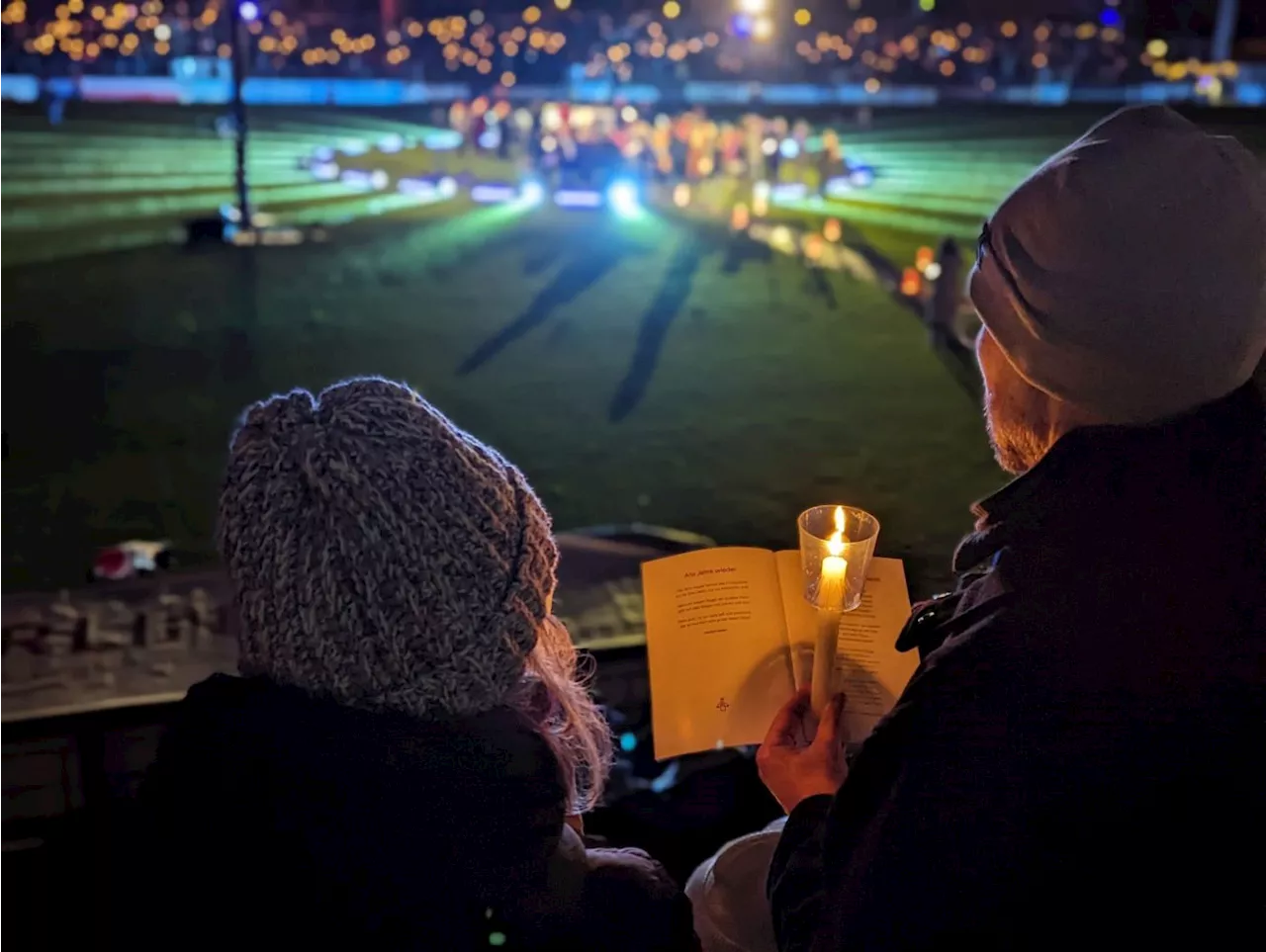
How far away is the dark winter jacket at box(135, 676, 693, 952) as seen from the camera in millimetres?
889

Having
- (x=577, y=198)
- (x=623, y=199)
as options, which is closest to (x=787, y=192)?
(x=623, y=199)

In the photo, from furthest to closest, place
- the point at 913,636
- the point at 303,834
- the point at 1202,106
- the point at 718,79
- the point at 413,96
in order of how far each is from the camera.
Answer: the point at 1202,106 < the point at 413,96 < the point at 718,79 < the point at 913,636 < the point at 303,834

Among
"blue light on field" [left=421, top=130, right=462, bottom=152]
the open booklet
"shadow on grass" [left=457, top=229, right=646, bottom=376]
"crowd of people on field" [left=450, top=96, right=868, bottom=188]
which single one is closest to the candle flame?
the open booklet

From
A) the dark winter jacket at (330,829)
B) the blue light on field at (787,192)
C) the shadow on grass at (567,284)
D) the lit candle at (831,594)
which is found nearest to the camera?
the dark winter jacket at (330,829)

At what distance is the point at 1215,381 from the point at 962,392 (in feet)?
14.5

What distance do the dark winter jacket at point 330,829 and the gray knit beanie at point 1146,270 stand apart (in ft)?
1.93

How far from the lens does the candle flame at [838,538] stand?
119 cm

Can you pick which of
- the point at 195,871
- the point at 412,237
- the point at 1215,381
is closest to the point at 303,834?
the point at 195,871

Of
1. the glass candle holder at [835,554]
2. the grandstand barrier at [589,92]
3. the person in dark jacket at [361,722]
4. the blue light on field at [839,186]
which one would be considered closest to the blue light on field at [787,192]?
the grandstand barrier at [589,92]

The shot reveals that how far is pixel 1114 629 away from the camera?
894mm

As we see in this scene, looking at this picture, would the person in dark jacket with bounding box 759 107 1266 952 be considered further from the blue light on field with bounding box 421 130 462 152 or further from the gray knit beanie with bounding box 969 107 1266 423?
the blue light on field with bounding box 421 130 462 152

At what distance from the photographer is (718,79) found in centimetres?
677

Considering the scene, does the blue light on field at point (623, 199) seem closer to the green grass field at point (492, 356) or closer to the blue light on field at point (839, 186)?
the green grass field at point (492, 356)

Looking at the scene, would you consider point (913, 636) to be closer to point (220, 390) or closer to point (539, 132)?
point (220, 390)
